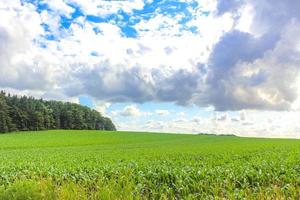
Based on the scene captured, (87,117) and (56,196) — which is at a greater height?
(87,117)

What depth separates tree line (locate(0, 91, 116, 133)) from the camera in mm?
102375

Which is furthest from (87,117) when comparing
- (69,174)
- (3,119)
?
(69,174)

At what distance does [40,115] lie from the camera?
108812mm

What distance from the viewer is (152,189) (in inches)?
489

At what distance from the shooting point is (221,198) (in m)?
9.68

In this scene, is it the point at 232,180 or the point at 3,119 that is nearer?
the point at 232,180

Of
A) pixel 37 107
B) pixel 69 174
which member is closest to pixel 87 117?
pixel 37 107

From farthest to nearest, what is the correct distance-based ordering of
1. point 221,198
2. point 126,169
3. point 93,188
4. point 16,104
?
point 16,104
point 126,169
point 93,188
point 221,198

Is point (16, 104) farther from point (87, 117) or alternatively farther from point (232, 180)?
point (232, 180)

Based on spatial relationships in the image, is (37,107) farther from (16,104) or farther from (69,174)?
(69,174)

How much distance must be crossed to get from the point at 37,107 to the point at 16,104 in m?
6.25

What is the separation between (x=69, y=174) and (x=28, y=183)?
385cm

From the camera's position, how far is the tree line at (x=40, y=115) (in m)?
102

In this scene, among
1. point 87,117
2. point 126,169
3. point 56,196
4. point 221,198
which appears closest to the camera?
point 221,198
